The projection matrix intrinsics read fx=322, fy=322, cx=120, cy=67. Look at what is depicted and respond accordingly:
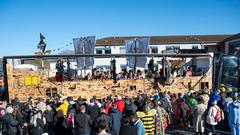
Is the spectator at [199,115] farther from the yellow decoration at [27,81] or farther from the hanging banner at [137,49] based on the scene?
the yellow decoration at [27,81]

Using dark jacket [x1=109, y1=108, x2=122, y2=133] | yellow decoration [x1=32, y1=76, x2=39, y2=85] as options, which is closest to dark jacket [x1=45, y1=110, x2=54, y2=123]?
dark jacket [x1=109, y1=108, x2=122, y2=133]

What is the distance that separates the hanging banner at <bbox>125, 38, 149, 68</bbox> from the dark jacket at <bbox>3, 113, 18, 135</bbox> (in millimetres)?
12051

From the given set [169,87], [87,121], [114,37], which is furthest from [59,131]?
[114,37]

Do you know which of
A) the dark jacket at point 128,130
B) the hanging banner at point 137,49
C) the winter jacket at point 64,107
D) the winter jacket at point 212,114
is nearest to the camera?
the dark jacket at point 128,130

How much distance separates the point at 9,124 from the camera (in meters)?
10.5

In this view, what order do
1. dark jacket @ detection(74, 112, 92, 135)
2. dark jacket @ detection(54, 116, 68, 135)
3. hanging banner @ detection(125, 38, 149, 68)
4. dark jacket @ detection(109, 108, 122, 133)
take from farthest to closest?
hanging banner @ detection(125, 38, 149, 68)
dark jacket @ detection(54, 116, 68, 135)
dark jacket @ detection(109, 108, 122, 133)
dark jacket @ detection(74, 112, 92, 135)

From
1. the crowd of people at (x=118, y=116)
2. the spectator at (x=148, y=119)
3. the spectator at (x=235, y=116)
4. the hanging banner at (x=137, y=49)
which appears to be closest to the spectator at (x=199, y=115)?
the crowd of people at (x=118, y=116)

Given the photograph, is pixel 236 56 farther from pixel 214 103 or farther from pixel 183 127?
pixel 214 103

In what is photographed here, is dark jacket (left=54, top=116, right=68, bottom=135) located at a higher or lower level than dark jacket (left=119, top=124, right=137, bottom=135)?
lower

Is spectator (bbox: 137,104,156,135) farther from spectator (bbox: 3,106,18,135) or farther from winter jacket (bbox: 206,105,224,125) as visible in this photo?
spectator (bbox: 3,106,18,135)

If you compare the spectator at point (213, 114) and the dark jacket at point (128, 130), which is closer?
the dark jacket at point (128, 130)

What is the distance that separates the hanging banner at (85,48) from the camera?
21906 mm

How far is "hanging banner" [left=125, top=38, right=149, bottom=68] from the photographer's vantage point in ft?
70.6

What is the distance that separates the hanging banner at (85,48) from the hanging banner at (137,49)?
8.35 ft
